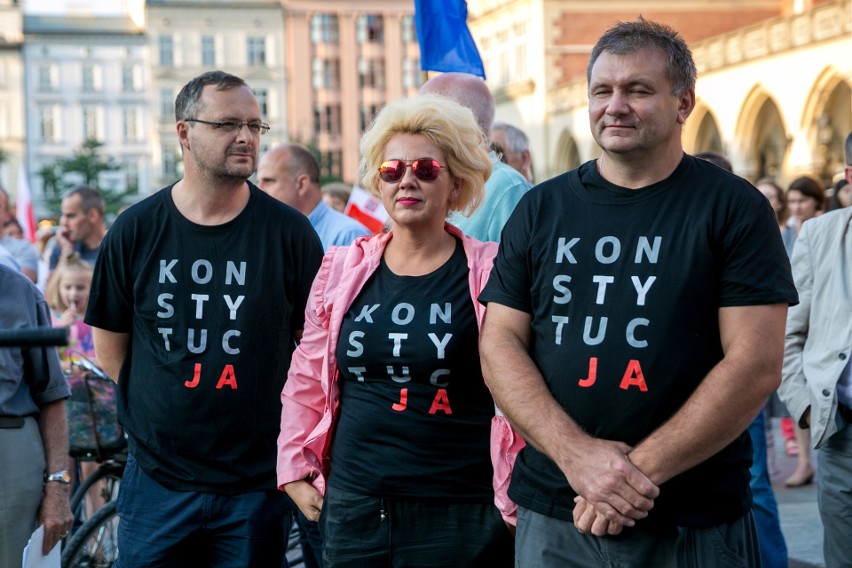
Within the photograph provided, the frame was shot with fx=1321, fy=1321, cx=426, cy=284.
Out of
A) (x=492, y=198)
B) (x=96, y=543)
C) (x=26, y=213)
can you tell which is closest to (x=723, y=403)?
(x=492, y=198)

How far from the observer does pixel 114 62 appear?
9662 cm

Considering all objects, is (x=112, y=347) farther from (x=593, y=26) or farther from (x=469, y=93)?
(x=593, y=26)

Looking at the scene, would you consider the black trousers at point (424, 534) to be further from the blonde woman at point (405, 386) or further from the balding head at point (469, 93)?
the balding head at point (469, 93)

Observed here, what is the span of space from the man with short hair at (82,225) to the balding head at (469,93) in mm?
4659

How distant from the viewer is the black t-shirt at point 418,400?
4.10 metres

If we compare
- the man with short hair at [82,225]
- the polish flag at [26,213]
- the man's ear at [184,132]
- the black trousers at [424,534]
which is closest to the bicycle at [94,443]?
the man's ear at [184,132]

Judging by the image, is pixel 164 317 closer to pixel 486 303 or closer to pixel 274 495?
pixel 274 495

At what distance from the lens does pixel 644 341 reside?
11.6 ft

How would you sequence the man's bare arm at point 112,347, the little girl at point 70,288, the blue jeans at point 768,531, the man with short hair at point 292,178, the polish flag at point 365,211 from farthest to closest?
the polish flag at point 365,211
the little girl at point 70,288
the man with short hair at point 292,178
the blue jeans at point 768,531
the man's bare arm at point 112,347

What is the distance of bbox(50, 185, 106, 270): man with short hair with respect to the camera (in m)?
9.85

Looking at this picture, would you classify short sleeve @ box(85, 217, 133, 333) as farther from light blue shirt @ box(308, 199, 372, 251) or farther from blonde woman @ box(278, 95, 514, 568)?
light blue shirt @ box(308, 199, 372, 251)

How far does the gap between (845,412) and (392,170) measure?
202 cm

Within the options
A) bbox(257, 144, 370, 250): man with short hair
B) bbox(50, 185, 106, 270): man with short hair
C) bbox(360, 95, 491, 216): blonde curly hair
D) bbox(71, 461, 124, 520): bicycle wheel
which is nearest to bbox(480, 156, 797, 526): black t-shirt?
bbox(360, 95, 491, 216): blonde curly hair

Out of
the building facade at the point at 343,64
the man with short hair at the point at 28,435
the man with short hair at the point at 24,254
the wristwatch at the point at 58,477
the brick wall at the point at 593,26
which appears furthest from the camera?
the building facade at the point at 343,64
